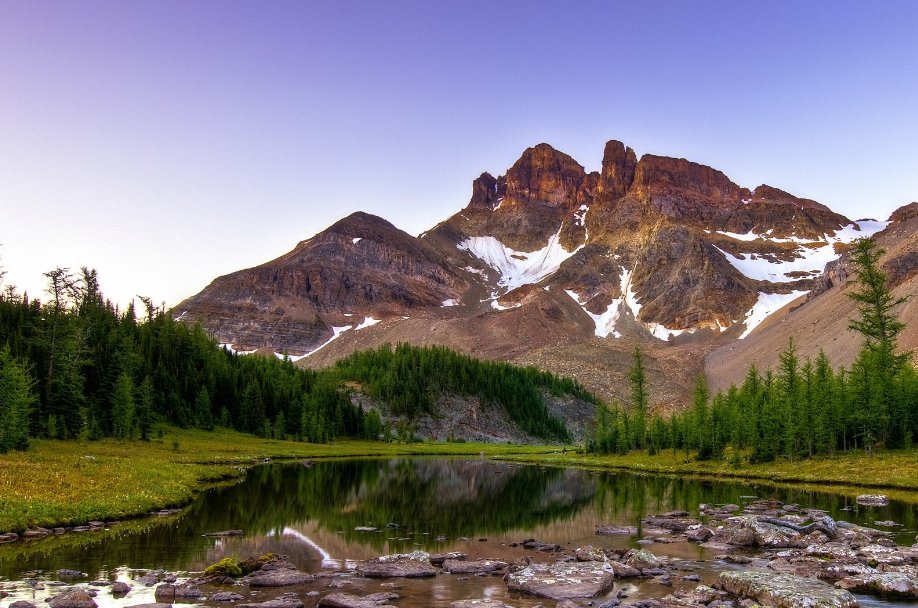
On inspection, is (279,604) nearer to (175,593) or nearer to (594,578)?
(175,593)

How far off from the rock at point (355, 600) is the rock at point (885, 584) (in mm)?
15064

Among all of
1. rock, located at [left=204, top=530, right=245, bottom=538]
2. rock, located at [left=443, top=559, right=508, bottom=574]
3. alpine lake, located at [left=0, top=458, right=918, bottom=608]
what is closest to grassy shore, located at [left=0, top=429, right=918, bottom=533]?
alpine lake, located at [left=0, top=458, right=918, bottom=608]

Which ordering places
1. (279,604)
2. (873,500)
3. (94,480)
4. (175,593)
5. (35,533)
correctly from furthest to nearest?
(873,500) < (94,480) < (35,533) < (175,593) < (279,604)

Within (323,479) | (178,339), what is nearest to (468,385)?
(178,339)

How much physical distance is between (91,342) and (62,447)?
38555mm

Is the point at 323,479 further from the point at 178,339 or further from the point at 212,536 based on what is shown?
the point at 178,339

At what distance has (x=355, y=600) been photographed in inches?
752

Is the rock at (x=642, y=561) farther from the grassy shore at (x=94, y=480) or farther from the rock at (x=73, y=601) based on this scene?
the grassy shore at (x=94, y=480)

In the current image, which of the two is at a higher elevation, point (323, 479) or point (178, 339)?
point (178, 339)

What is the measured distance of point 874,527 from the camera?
110 feet

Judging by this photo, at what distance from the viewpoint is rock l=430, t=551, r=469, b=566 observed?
83.1 ft

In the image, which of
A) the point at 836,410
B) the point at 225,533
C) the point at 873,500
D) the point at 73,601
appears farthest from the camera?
the point at 836,410

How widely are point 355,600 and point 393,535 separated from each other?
13941mm

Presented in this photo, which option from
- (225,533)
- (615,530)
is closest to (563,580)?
(615,530)
